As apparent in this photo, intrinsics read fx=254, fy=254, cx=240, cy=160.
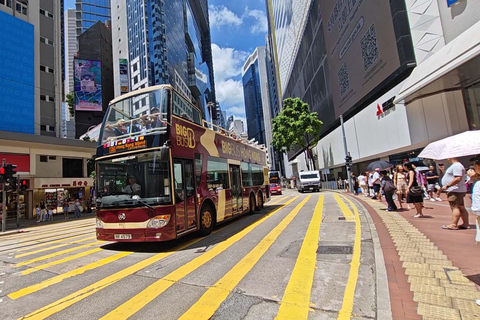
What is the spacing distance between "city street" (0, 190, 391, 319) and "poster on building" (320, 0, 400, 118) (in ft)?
60.3

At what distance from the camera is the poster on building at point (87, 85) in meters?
49.0

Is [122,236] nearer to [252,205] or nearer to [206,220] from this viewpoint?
[206,220]

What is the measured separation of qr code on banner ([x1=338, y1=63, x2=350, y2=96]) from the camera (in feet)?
95.0

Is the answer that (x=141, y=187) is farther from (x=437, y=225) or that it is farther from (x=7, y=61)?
(x=7, y=61)

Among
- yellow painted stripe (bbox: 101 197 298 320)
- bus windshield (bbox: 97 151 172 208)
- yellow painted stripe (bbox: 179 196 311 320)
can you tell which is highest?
bus windshield (bbox: 97 151 172 208)

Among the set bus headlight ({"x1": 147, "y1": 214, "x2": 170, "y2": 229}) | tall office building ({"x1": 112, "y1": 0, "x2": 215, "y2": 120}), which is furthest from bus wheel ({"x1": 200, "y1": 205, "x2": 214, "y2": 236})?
tall office building ({"x1": 112, "y1": 0, "x2": 215, "y2": 120})

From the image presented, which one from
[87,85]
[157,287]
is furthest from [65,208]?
[87,85]

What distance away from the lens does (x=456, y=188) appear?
6105 millimetres

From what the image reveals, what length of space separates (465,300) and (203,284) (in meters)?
3.56

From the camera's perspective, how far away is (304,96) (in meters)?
52.1

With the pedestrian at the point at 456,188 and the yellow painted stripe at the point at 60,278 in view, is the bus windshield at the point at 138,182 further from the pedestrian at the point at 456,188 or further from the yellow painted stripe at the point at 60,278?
the pedestrian at the point at 456,188

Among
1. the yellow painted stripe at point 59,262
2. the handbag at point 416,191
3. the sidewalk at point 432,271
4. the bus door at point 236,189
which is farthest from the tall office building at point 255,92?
the yellow painted stripe at point 59,262

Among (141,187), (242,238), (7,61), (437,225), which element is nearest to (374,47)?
(437,225)

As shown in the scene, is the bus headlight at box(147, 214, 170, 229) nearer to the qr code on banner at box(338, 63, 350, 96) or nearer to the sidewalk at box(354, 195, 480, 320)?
the sidewalk at box(354, 195, 480, 320)
